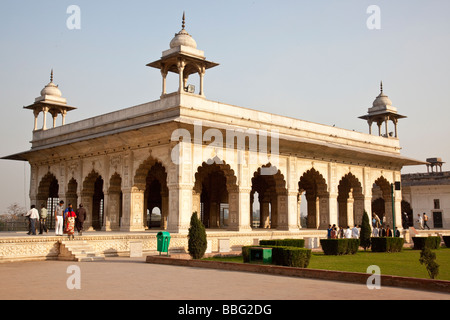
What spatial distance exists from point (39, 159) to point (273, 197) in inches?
512

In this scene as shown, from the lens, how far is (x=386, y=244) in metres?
18.0

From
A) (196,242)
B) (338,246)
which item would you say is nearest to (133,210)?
(196,242)

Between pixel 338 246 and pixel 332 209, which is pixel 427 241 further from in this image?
pixel 332 209

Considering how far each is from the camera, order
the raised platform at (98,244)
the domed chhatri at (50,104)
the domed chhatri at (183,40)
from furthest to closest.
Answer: the domed chhatri at (50,104)
the domed chhatri at (183,40)
the raised platform at (98,244)

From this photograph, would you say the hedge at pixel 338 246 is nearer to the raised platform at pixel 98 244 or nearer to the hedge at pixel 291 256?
the raised platform at pixel 98 244

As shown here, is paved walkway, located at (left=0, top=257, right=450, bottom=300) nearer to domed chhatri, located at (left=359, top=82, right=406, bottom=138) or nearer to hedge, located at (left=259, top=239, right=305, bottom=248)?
hedge, located at (left=259, top=239, right=305, bottom=248)

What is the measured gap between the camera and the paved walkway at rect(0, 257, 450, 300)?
7387mm

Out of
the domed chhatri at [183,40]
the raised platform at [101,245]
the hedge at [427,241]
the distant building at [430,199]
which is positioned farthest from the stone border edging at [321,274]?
the distant building at [430,199]

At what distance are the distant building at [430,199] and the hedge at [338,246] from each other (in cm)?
2228

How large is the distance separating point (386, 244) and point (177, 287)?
11780 millimetres

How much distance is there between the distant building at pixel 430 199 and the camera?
36.8 m
